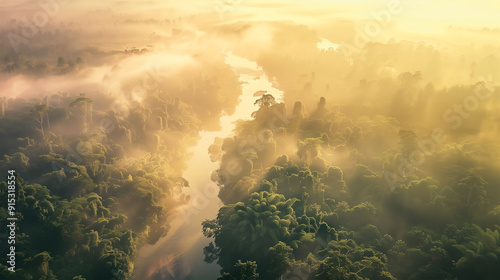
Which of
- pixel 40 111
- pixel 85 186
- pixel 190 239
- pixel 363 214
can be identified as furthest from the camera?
pixel 40 111

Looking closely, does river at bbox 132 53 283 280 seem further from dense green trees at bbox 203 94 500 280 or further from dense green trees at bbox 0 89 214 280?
dense green trees at bbox 203 94 500 280

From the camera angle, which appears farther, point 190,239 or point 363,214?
point 190,239

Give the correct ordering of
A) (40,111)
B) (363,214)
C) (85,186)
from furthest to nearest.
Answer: (40,111), (85,186), (363,214)

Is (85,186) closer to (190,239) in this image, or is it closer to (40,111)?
(190,239)

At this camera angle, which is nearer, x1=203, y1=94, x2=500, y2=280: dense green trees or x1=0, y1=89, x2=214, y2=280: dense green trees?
x1=203, y1=94, x2=500, y2=280: dense green trees

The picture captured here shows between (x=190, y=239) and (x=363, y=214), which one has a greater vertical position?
(x=190, y=239)

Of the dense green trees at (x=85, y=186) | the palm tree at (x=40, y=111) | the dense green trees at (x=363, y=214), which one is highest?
the palm tree at (x=40, y=111)

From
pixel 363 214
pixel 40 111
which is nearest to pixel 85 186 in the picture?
pixel 40 111

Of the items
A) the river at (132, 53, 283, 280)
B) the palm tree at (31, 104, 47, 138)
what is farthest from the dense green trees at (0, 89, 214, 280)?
the river at (132, 53, 283, 280)

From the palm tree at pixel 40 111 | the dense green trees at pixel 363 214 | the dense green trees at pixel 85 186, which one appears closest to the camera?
the dense green trees at pixel 363 214

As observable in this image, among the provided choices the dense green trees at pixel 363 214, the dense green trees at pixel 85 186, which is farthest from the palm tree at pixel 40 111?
the dense green trees at pixel 363 214

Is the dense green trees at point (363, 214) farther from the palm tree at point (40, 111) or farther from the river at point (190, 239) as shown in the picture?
the palm tree at point (40, 111)
